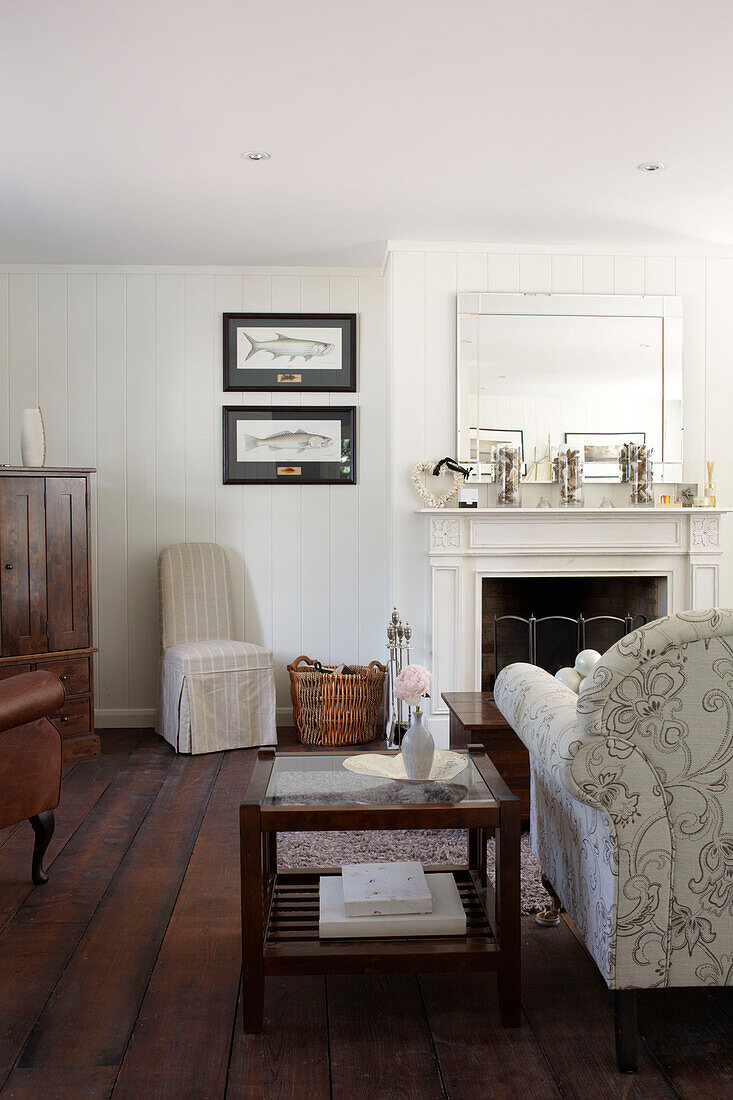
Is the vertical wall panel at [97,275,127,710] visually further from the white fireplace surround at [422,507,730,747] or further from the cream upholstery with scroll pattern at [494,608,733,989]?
the cream upholstery with scroll pattern at [494,608,733,989]

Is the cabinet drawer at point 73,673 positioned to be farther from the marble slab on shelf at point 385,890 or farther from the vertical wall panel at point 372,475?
the marble slab on shelf at point 385,890

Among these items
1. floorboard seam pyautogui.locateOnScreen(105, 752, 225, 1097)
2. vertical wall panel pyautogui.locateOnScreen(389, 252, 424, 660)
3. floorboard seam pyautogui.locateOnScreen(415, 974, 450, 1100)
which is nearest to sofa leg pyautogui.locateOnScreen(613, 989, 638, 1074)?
floorboard seam pyautogui.locateOnScreen(415, 974, 450, 1100)

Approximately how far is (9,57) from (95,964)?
255 cm

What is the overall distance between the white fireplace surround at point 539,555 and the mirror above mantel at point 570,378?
27 cm

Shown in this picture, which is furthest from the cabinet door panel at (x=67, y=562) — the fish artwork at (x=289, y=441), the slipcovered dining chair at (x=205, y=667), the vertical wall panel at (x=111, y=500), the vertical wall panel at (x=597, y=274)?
the vertical wall panel at (x=597, y=274)

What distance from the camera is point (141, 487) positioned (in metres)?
4.76

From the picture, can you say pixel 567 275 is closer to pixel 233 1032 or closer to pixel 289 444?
pixel 289 444

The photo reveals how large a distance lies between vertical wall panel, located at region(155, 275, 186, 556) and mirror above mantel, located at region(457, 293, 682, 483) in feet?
5.08

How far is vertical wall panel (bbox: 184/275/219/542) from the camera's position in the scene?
4734 millimetres

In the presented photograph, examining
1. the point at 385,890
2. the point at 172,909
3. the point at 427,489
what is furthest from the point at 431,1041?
the point at 427,489

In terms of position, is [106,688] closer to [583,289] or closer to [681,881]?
[583,289]

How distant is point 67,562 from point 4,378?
1298 millimetres

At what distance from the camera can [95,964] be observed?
2.20 meters

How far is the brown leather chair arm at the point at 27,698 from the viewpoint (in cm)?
251
